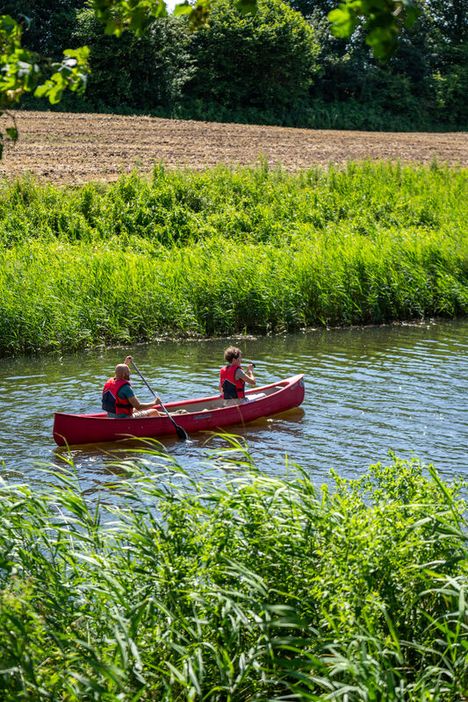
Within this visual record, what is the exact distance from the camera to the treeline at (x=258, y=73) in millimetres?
45469

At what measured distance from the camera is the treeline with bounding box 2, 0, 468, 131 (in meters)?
45.5

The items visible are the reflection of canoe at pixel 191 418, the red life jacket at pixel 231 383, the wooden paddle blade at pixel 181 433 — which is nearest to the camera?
the reflection of canoe at pixel 191 418

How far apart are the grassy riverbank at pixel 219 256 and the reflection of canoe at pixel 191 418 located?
489 cm

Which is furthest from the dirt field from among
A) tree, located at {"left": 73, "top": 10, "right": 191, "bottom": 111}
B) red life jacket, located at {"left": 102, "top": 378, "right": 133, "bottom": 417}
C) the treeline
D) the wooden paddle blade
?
the wooden paddle blade

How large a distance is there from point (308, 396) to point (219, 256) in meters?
6.99

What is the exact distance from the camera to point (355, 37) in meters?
59.9

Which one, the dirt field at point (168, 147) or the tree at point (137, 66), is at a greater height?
the tree at point (137, 66)

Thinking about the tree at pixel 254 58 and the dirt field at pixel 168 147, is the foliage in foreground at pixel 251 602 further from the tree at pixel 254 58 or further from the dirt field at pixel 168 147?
the tree at pixel 254 58

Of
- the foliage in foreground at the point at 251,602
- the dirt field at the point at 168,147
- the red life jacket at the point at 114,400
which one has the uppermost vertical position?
the dirt field at the point at 168,147

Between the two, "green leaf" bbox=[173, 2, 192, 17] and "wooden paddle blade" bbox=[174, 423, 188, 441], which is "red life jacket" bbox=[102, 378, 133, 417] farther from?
"green leaf" bbox=[173, 2, 192, 17]

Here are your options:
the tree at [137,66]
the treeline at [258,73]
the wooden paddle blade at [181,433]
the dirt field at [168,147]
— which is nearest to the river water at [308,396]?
the wooden paddle blade at [181,433]

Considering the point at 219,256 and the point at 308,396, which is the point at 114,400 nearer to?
the point at 308,396

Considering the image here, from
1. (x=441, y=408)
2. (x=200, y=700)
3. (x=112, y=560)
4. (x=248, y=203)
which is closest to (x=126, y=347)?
(x=441, y=408)

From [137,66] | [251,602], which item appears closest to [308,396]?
[251,602]
